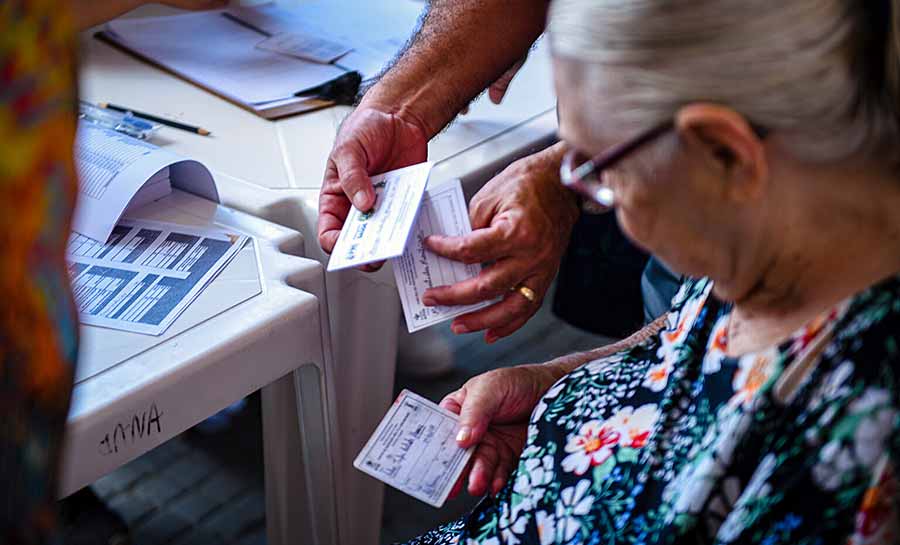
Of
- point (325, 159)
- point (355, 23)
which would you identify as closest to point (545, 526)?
point (325, 159)

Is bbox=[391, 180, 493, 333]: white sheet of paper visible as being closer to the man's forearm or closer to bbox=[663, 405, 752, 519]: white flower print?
the man's forearm

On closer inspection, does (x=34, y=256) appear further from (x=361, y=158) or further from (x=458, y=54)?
(x=458, y=54)

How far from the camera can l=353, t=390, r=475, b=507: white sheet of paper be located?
3.80 ft

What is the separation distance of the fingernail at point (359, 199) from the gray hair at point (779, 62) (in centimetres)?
57

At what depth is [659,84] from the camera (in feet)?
2.46

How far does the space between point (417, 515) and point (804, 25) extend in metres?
1.60

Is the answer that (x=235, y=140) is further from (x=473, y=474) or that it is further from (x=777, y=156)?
(x=777, y=156)

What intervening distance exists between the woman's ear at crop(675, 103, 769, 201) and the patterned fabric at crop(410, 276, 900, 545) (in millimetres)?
136

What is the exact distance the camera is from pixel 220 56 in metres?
1.84

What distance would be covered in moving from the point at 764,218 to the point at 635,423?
0.34 meters

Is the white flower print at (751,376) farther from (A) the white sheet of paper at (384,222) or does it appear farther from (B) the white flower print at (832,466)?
(A) the white sheet of paper at (384,222)

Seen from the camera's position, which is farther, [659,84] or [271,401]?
[271,401]

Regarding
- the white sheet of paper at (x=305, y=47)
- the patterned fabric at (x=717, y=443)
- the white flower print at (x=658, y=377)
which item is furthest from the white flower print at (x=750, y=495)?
the white sheet of paper at (x=305, y=47)

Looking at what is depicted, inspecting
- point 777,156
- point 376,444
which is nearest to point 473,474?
point 376,444
